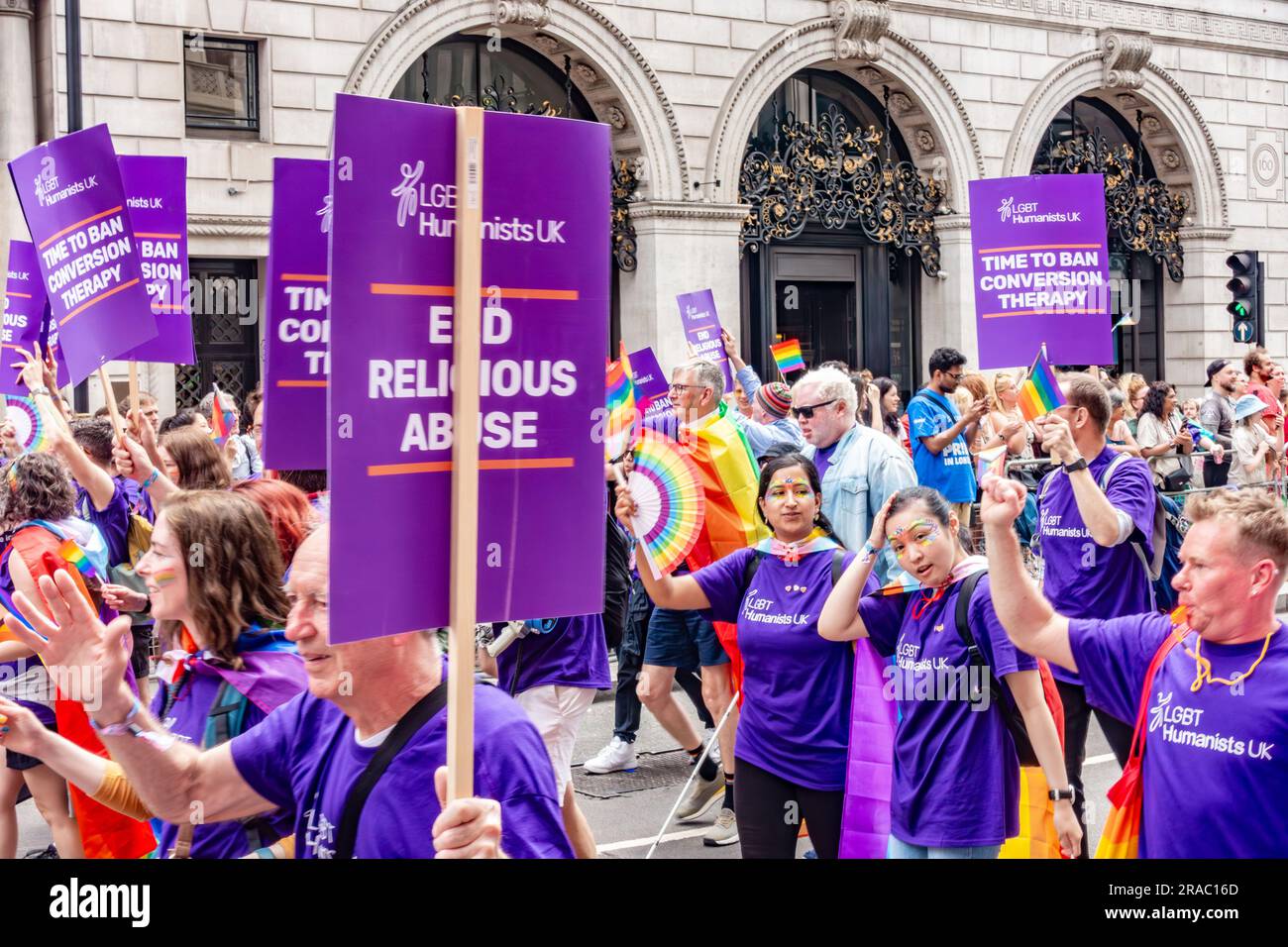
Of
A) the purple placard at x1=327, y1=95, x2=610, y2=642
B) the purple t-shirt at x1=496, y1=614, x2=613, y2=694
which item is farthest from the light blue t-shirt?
the purple placard at x1=327, y1=95, x2=610, y2=642

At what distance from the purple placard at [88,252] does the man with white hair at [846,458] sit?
10.4 ft

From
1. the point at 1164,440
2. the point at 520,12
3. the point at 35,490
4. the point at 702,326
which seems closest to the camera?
the point at 35,490

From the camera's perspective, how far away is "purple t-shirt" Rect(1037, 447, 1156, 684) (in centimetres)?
722

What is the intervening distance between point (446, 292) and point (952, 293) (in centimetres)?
2177

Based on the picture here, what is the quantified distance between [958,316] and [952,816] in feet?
65.3

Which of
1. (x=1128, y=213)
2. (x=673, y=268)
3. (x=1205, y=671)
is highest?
(x=1128, y=213)

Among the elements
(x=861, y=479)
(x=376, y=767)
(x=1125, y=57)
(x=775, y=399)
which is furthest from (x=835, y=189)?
(x=376, y=767)

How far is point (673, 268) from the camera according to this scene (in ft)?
69.1

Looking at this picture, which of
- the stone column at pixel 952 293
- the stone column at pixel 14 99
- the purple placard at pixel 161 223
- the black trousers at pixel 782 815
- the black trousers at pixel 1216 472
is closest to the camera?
the black trousers at pixel 782 815

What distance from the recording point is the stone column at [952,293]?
2434 cm

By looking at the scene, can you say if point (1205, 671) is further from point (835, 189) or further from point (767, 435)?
point (835, 189)

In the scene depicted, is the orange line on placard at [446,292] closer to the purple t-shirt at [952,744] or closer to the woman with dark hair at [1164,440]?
the purple t-shirt at [952,744]

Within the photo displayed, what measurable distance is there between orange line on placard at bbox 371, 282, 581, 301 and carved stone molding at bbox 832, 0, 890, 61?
20034mm

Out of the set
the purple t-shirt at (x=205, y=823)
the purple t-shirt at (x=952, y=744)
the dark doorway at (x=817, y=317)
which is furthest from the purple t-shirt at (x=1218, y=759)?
the dark doorway at (x=817, y=317)
